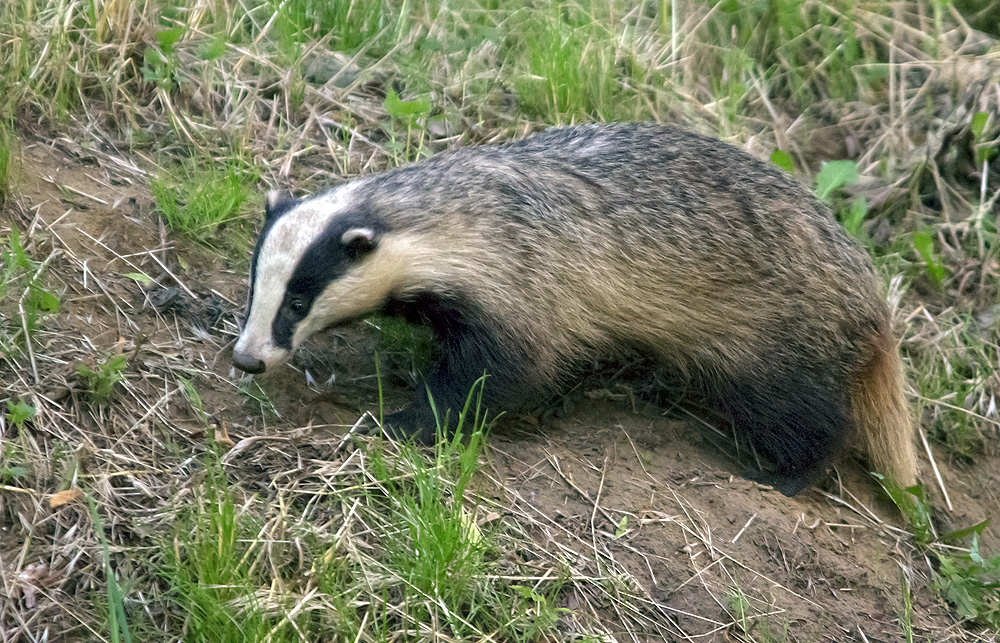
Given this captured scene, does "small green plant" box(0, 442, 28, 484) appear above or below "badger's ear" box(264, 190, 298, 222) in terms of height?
below

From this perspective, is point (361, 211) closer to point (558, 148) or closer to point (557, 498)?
point (558, 148)

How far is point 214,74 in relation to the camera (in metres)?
4.69

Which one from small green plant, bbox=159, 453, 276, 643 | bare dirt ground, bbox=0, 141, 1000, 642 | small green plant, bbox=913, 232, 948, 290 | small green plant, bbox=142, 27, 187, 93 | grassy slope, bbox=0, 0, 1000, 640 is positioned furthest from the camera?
small green plant, bbox=913, 232, 948, 290

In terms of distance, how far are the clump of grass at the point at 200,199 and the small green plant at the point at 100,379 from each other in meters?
0.90

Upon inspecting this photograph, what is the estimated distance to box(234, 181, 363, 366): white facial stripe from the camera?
10.9ft

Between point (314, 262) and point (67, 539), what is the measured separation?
3.72ft

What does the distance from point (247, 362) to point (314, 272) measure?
0.37 m

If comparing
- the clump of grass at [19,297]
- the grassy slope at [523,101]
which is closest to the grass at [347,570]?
the grassy slope at [523,101]

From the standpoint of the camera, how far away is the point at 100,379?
3189 millimetres

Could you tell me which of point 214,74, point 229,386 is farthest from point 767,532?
point 214,74

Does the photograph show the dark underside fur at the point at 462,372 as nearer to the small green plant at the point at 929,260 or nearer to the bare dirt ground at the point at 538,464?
the bare dirt ground at the point at 538,464

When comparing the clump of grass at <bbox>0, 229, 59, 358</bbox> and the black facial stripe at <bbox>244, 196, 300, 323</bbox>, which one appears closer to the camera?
the clump of grass at <bbox>0, 229, 59, 358</bbox>

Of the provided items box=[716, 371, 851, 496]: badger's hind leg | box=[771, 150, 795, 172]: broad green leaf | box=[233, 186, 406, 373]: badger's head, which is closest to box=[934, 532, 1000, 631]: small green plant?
box=[716, 371, 851, 496]: badger's hind leg

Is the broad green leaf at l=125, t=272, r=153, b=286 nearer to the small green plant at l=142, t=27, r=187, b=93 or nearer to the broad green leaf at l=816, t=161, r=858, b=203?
the small green plant at l=142, t=27, r=187, b=93
